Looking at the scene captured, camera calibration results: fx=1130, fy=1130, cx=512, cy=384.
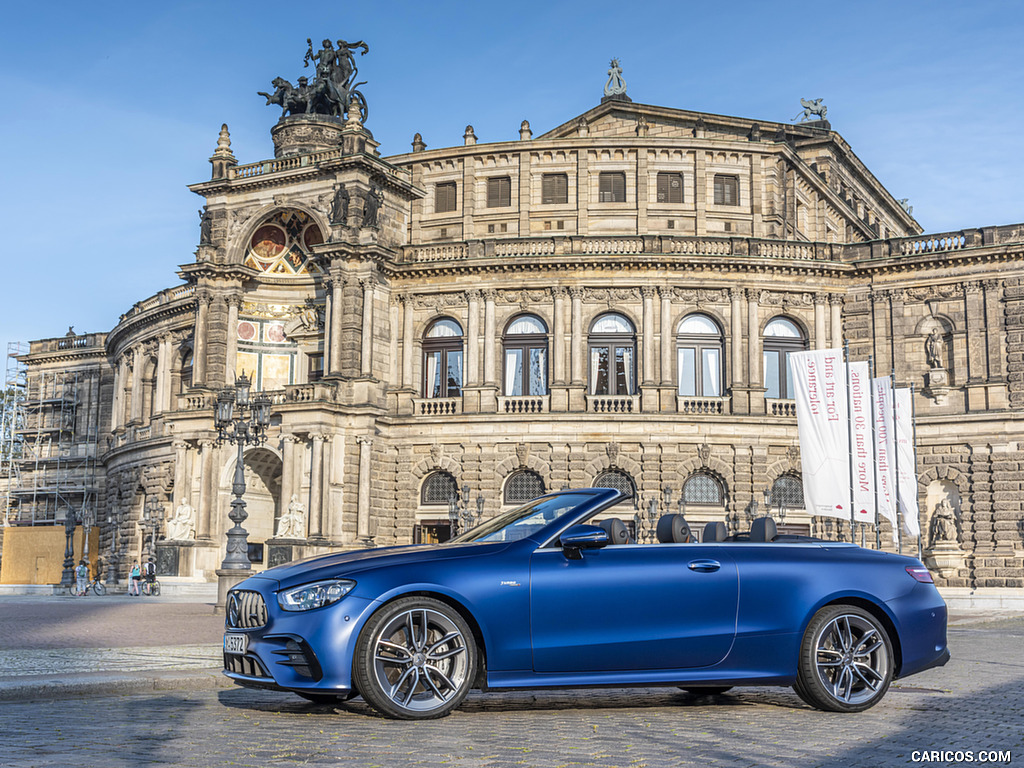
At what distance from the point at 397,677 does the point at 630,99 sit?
47.3 m

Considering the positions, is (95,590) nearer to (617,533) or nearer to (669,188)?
(669,188)

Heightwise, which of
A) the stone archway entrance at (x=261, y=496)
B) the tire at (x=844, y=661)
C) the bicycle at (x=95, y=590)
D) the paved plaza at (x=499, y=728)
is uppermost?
the stone archway entrance at (x=261, y=496)

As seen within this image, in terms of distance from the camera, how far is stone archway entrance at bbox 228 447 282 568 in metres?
42.9

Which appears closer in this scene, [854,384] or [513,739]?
[513,739]

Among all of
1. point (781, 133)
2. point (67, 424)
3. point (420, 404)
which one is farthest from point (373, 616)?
point (67, 424)

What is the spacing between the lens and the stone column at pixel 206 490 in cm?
4172

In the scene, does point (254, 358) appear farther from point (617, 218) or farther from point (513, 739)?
point (513, 739)

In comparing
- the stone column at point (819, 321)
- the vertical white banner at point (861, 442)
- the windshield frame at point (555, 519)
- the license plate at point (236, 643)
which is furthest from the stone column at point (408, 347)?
the license plate at point (236, 643)

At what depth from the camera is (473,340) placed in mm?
42219

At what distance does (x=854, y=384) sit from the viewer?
103ft

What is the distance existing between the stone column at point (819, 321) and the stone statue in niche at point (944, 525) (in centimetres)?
718

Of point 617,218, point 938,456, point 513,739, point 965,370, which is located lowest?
point 513,739

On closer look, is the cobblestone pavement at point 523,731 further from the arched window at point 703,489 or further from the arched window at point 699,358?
the arched window at point 699,358

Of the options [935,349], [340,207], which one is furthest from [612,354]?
[935,349]
